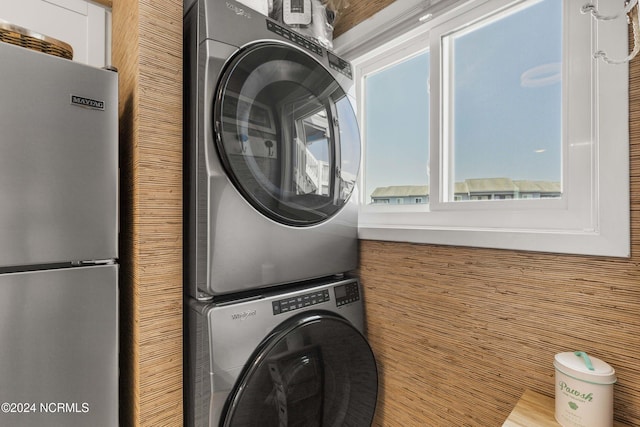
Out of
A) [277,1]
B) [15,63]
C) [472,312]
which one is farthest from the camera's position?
[277,1]

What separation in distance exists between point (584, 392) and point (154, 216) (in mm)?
1161

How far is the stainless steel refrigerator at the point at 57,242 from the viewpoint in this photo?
2.29 feet

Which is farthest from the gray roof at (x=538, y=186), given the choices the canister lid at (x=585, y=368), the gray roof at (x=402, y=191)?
the canister lid at (x=585, y=368)

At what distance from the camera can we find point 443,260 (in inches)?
44.3

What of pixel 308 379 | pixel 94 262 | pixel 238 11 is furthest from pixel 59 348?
pixel 238 11

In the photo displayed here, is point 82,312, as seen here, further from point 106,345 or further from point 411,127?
point 411,127

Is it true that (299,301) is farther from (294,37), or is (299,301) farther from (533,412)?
(294,37)

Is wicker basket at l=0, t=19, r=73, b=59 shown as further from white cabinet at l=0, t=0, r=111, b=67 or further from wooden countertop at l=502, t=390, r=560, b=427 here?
wooden countertop at l=502, t=390, r=560, b=427

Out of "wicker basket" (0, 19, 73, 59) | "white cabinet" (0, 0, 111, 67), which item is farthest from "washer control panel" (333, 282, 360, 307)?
"white cabinet" (0, 0, 111, 67)

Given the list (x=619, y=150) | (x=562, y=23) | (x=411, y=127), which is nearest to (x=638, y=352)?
(x=619, y=150)

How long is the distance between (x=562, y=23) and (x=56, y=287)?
164 centimetres

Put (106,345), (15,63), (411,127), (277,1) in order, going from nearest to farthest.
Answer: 1. (15,63)
2. (106,345)
3. (277,1)
4. (411,127)

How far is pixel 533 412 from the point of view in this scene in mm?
803

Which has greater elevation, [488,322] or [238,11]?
[238,11]
